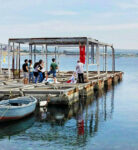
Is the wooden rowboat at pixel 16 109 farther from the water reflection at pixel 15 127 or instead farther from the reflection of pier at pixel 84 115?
the reflection of pier at pixel 84 115

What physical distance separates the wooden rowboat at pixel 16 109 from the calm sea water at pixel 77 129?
336 millimetres

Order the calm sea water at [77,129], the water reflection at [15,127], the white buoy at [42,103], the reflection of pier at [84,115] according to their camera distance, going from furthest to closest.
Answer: the white buoy at [42,103] → the reflection of pier at [84,115] → the water reflection at [15,127] → the calm sea water at [77,129]

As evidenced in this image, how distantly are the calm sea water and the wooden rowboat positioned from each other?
34 cm

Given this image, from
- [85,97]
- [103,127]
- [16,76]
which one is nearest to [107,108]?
[85,97]

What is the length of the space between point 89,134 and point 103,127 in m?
1.57

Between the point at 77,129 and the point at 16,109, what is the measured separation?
2.98 metres

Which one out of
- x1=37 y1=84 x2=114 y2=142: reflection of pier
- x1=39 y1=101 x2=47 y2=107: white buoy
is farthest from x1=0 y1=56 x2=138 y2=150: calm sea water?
x1=39 y1=101 x2=47 y2=107: white buoy

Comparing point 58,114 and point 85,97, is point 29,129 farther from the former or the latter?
point 85,97

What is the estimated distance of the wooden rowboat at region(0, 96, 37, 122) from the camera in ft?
52.4

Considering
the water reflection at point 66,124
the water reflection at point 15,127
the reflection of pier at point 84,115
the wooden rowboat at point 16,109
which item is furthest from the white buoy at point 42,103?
the water reflection at point 15,127

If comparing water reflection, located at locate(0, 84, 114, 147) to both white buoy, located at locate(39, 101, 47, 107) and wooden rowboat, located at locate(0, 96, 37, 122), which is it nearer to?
white buoy, located at locate(39, 101, 47, 107)

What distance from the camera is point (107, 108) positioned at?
72.1 feet

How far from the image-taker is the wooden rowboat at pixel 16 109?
15969mm

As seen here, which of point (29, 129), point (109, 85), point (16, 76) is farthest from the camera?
point (109, 85)
